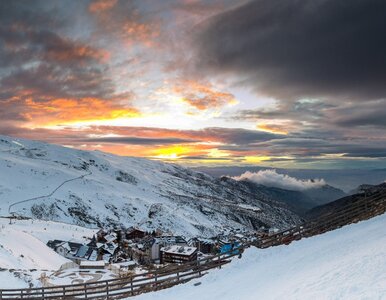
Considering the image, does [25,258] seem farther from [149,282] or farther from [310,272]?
[310,272]

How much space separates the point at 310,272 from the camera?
15.7 m

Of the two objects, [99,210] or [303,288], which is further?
[99,210]

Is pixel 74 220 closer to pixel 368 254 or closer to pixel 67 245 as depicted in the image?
pixel 67 245

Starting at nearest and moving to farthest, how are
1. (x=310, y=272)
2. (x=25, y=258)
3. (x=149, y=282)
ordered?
(x=310, y=272)
(x=149, y=282)
(x=25, y=258)

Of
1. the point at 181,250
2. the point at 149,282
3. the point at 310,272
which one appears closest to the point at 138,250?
the point at 181,250

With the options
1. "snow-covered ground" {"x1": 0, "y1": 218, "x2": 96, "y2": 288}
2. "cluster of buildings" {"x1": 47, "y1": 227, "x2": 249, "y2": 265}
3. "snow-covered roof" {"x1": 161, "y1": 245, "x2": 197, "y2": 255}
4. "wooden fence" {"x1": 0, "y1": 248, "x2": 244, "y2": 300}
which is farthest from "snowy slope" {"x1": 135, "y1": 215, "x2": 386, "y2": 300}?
"snow-covered roof" {"x1": 161, "y1": 245, "x2": 197, "y2": 255}

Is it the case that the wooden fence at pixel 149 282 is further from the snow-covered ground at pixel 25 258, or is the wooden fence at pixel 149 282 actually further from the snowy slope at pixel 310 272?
the snow-covered ground at pixel 25 258

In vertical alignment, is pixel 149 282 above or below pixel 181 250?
above

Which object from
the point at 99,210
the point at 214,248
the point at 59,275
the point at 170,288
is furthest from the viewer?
the point at 99,210

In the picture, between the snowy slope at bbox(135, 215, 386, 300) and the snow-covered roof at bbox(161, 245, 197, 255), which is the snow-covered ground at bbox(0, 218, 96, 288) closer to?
the snowy slope at bbox(135, 215, 386, 300)

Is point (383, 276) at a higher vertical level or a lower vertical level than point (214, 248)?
higher

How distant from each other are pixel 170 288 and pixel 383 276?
13.2 m

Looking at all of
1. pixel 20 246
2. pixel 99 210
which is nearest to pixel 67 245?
pixel 20 246

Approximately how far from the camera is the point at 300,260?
19.2m
